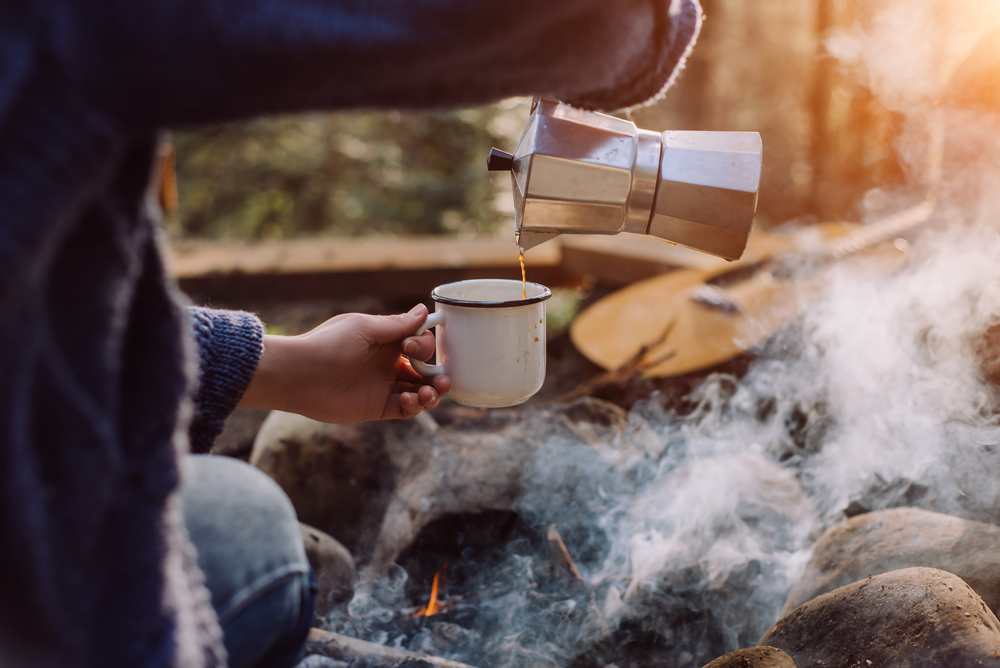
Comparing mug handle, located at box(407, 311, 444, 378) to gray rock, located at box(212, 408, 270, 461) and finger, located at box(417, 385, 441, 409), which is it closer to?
finger, located at box(417, 385, 441, 409)

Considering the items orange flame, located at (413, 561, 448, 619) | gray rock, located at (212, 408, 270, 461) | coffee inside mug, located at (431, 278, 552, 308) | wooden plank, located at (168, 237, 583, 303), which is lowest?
orange flame, located at (413, 561, 448, 619)

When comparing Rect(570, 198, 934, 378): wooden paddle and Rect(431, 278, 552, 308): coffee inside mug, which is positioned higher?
Rect(431, 278, 552, 308): coffee inside mug

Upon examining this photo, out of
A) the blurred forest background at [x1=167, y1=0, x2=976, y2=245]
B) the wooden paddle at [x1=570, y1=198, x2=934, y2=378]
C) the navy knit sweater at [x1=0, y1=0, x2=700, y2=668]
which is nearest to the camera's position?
the navy knit sweater at [x1=0, y1=0, x2=700, y2=668]

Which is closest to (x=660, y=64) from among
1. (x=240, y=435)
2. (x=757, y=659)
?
(x=757, y=659)

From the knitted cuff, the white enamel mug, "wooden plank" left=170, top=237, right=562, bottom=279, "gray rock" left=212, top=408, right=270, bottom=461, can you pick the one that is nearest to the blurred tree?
"wooden plank" left=170, top=237, right=562, bottom=279

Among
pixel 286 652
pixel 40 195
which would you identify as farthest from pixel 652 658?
pixel 40 195

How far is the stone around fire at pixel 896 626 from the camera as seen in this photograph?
1.16 metres

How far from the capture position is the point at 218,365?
1.31 metres

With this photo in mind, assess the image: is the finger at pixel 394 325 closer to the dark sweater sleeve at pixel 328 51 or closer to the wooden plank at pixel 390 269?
the dark sweater sleeve at pixel 328 51

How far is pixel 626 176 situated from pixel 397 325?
0.69 metres

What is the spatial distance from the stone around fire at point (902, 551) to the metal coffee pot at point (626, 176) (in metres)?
0.92

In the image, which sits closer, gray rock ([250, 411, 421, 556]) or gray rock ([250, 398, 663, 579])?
gray rock ([250, 398, 663, 579])

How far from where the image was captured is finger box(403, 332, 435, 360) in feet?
4.94

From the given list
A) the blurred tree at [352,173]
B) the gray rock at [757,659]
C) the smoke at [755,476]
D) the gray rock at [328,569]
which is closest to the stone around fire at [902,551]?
the smoke at [755,476]
